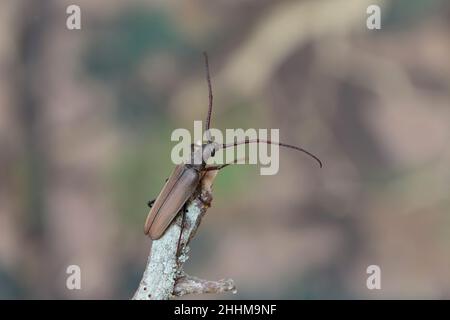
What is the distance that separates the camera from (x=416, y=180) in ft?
12.0

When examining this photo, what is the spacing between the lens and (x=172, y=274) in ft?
4.34

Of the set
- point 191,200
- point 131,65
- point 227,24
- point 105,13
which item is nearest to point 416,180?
point 227,24

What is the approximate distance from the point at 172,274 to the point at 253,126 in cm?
247

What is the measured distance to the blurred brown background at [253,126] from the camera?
3.68 m

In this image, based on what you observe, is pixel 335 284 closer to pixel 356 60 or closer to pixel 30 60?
pixel 356 60

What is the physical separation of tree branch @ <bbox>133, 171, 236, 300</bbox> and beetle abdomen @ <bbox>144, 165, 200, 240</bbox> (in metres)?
0.05

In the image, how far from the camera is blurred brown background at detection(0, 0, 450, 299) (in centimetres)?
368

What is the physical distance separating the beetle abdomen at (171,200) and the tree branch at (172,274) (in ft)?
0.16
